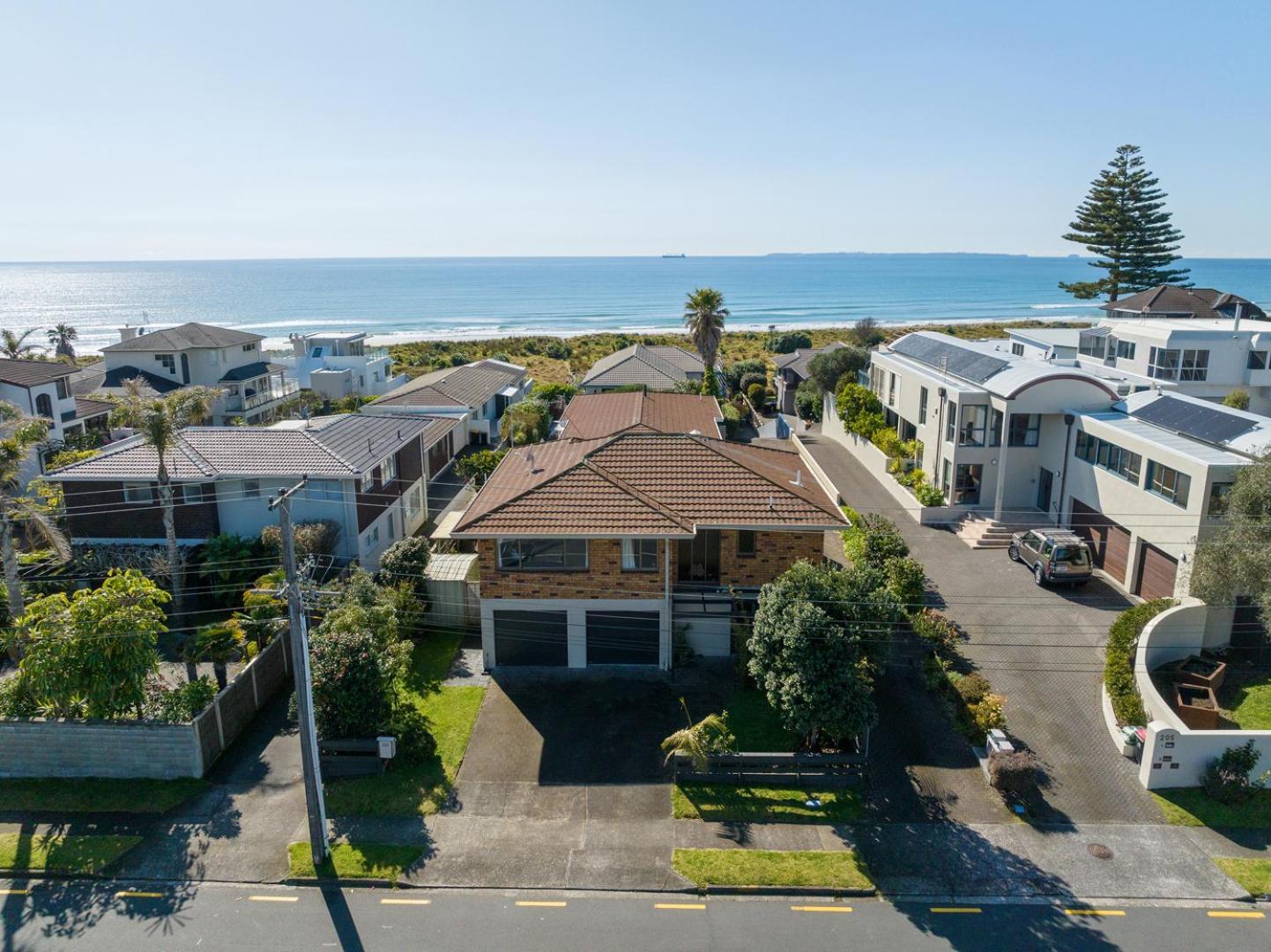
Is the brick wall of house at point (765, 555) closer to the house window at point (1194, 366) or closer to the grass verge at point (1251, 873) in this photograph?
the grass verge at point (1251, 873)

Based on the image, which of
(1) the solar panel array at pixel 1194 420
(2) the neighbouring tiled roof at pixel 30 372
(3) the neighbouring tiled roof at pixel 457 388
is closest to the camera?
(1) the solar panel array at pixel 1194 420

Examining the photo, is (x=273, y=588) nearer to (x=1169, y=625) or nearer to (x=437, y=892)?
(x=437, y=892)

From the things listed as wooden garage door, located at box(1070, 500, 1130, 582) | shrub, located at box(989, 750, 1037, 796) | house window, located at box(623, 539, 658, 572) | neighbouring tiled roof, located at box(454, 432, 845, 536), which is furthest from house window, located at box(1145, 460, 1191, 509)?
house window, located at box(623, 539, 658, 572)

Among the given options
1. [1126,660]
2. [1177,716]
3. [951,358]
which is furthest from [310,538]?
[951,358]

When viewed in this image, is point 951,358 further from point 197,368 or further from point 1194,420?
point 197,368

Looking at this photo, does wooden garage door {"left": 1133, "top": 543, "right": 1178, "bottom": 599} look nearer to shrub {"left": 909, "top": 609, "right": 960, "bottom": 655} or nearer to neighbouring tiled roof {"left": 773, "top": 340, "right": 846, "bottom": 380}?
shrub {"left": 909, "top": 609, "right": 960, "bottom": 655}

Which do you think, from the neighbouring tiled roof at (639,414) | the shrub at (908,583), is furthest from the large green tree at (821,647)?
the neighbouring tiled roof at (639,414)
